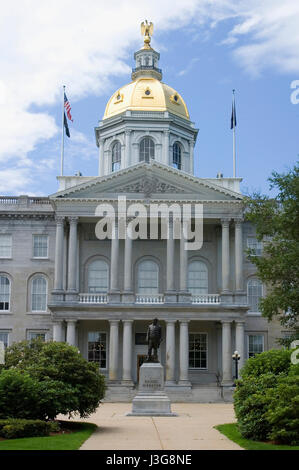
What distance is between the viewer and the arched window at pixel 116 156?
64.5m

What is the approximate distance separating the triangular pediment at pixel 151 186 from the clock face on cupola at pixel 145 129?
33.0ft

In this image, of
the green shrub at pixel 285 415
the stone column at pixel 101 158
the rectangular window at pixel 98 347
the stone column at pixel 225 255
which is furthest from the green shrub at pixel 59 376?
the stone column at pixel 101 158

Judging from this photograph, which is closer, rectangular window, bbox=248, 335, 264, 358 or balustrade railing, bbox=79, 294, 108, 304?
balustrade railing, bbox=79, 294, 108, 304

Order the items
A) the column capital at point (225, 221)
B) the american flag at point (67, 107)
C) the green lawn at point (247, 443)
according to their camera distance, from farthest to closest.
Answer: the american flag at point (67, 107), the column capital at point (225, 221), the green lawn at point (247, 443)

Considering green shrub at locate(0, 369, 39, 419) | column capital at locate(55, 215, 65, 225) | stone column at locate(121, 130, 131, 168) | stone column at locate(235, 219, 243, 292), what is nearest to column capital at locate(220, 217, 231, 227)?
stone column at locate(235, 219, 243, 292)

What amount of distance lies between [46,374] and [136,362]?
29.4 meters

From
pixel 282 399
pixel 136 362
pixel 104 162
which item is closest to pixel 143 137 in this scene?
pixel 104 162

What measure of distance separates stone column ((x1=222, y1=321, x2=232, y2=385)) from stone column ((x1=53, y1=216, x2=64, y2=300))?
38.4 ft

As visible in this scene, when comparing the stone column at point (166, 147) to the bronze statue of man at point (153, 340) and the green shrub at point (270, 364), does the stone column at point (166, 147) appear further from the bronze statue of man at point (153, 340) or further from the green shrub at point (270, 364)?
the green shrub at point (270, 364)

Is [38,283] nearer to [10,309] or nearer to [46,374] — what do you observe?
[10,309]

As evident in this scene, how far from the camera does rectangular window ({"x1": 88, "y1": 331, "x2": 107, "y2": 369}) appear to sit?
5356cm

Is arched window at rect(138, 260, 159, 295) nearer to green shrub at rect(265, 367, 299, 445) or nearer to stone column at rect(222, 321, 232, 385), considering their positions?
stone column at rect(222, 321, 232, 385)

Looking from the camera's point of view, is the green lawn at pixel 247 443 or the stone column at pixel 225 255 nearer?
the green lawn at pixel 247 443

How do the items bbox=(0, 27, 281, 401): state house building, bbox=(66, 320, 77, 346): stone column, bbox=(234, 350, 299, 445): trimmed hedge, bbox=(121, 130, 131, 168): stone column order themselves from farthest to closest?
bbox=(121, 130, 131, 168): stone column → bbox=(0, 27, 281, 401): state house building → bbox=(66, 320, 77, 346): stone column → bbox=(234, 350, 299, 445): trimmed hedge
